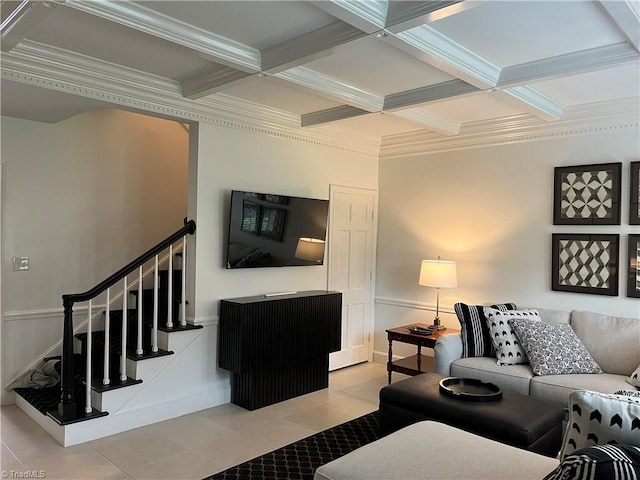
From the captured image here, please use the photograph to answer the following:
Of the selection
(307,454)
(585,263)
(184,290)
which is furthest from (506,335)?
(184,290)

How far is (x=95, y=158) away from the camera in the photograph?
4.48m

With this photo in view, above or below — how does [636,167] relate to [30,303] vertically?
above

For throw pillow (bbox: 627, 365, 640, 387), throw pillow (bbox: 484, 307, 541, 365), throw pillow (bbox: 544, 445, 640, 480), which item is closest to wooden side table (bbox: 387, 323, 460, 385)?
throw pillow (bbox: 484, 307, 541, 365)

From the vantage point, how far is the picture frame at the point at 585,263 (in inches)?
156

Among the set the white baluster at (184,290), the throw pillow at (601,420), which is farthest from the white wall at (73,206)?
the throw pillow at (601,420)

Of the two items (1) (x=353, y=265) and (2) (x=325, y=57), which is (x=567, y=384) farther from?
(2) (x=325, y=57)

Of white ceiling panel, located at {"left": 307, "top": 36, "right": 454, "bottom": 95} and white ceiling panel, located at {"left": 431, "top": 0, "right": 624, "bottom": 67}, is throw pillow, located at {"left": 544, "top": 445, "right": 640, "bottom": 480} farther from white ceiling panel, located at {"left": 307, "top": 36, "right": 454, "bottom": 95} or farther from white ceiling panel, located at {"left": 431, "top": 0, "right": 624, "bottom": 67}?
white ceiling panel, located at {"left": 307, "top": 36, "right": 454, "bottom": 95}

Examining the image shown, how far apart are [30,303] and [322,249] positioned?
2.67m

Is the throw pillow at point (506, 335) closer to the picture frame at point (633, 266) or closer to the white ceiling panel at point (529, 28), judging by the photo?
the picture frame at point (633, 266)

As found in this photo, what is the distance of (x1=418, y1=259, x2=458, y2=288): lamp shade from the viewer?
4.52 m

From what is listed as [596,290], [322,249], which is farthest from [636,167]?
[322,249]

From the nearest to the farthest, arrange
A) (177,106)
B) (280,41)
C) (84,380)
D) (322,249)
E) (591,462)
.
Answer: (591,462) → (280,41) → (84,380) → (177,106) → (322,249)

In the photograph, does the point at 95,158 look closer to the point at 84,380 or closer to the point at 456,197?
the point at 84,380

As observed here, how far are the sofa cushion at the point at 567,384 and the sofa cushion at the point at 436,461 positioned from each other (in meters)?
1.39
